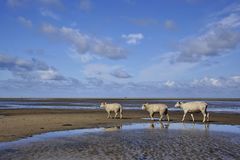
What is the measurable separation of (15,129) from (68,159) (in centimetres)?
993

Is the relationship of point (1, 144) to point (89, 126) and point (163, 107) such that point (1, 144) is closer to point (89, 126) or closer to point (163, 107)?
point (89, 126)

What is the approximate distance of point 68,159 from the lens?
13359mm

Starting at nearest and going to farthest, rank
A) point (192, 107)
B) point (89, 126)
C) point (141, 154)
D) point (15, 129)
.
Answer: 1. point (141, 154)
2. point (15, 129)
3. point (89, 126)
4. point (192, 107)

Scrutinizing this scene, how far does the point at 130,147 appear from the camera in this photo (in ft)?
52.7

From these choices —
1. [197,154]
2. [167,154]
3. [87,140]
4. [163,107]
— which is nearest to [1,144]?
[87,140]

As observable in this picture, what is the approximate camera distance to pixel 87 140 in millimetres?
18281

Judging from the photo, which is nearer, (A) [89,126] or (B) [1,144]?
(B) [1,144]

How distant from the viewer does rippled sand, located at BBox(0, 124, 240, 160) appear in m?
14.0

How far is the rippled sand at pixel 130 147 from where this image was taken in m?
14.0

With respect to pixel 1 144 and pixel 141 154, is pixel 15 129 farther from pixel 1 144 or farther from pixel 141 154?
pixel 141 154

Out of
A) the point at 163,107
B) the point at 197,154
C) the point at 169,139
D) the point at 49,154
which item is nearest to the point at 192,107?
the point at 163,107

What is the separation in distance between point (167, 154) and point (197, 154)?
47.7 inches

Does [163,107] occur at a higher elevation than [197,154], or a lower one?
higher

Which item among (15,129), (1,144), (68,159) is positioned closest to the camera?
(68,159)
